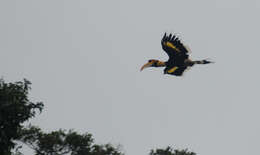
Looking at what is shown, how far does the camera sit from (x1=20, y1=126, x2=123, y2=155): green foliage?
26.7m

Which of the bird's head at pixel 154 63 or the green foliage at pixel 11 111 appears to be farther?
the bird's head at pixel 154 63

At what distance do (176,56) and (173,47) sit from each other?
1.64 feet

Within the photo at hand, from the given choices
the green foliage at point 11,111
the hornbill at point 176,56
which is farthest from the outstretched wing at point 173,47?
the green foliage at point 11,111

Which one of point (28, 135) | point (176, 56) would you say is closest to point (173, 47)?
point (176, 56)

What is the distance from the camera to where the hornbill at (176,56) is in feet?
89.5

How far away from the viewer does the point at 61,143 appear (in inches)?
1060

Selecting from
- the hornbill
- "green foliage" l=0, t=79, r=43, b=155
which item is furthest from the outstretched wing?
"green foliage" l=0, t=79, r=43, b=155

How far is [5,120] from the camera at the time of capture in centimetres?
2262

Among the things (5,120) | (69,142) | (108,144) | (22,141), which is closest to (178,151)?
(108,144)

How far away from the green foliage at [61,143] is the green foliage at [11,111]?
Answer: 10.7ft

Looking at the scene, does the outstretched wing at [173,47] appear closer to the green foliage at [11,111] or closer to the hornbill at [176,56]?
the hornbill at [176,56]

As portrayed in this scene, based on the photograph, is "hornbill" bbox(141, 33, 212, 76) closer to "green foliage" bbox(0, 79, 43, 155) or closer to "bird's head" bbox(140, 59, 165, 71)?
"bird's head" bbox(140, 59, 165, 71)

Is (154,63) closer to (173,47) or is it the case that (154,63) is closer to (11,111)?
(173,47)

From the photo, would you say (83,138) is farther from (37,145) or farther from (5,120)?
(5,120)
